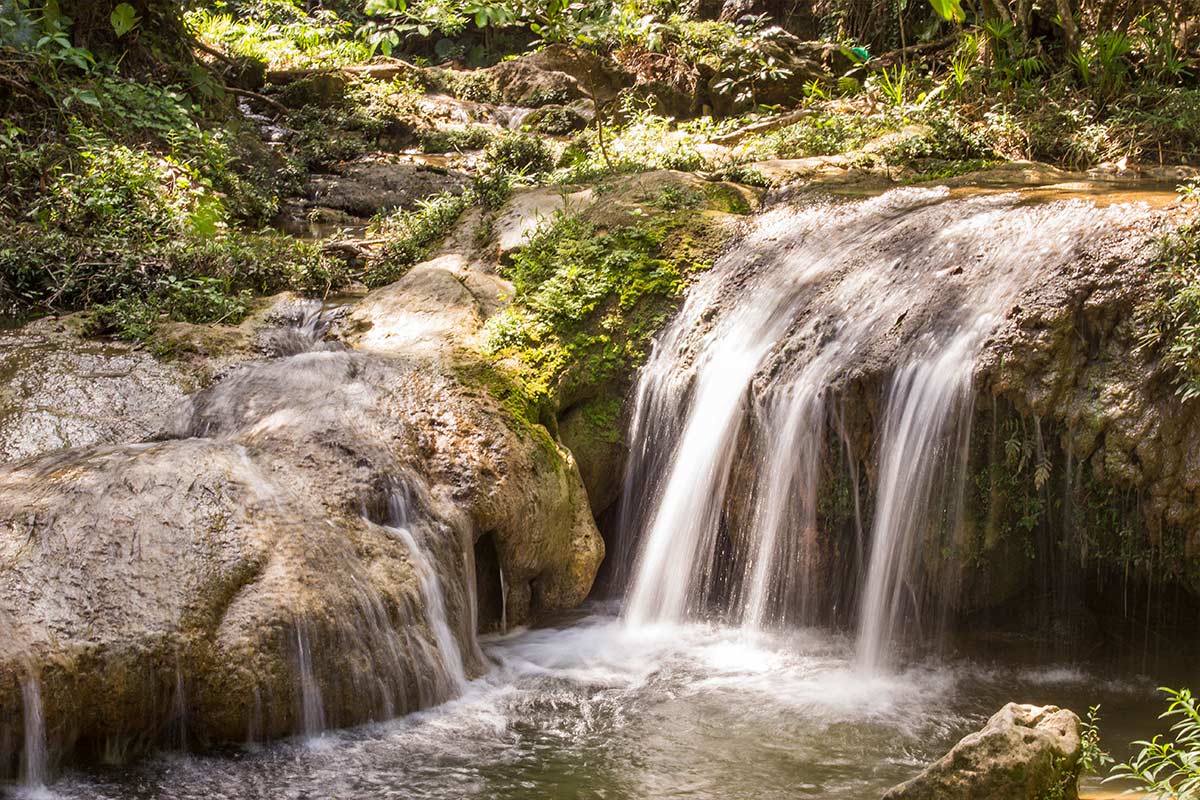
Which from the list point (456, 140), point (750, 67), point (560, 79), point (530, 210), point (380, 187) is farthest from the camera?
point (560, 79)

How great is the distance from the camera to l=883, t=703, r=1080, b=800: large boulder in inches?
159

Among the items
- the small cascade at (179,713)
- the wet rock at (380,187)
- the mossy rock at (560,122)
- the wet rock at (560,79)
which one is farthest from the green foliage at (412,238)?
the small cascade at (179,713)

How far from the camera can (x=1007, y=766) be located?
4059mm

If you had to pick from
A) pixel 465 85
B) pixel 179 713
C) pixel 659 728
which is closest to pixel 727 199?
pixel 659 728

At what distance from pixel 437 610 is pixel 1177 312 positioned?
14.2ft

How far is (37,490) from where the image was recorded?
5.71 metres

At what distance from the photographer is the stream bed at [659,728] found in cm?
496

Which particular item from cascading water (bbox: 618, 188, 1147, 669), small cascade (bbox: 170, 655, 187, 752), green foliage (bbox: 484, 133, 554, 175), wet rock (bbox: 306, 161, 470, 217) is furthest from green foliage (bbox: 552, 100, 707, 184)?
small cascade (bbox: 170, 655, 187, 752)

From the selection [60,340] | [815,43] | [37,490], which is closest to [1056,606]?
[37,490]

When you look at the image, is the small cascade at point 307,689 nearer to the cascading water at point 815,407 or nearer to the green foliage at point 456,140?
the cascading water at point 815,407

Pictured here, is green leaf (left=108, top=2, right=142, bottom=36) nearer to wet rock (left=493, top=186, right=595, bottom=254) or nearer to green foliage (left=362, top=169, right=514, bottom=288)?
green foliage (left=362, top=169, right=514, bottom=288)

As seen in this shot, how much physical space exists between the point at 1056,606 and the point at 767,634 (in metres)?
1.75

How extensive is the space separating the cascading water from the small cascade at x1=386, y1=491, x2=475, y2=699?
61.9 inches

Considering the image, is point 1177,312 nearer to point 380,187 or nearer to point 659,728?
point 659,728
